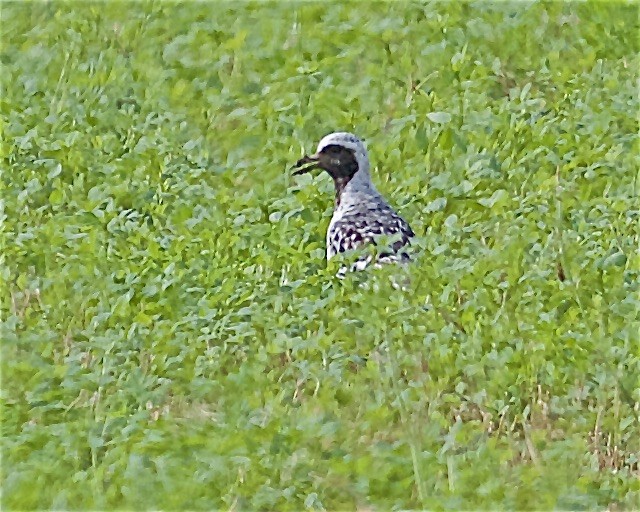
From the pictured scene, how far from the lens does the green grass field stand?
5883 millimetres

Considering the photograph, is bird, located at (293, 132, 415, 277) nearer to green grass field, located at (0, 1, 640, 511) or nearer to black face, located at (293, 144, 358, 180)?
black face, located at (293, 144, 358, 180)

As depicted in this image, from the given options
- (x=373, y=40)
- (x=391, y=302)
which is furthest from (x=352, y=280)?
(x=373, y=40)

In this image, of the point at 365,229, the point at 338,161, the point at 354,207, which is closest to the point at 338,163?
the point at 338,161

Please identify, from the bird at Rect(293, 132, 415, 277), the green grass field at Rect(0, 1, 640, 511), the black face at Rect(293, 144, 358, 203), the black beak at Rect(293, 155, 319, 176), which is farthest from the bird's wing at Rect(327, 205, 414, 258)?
the black beak at Rect(293, 155, 319, 176)

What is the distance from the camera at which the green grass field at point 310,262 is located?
588 centimetres

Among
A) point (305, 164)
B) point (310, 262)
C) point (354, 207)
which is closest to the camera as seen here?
point (310, 262)

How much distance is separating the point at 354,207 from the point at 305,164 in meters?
0.75

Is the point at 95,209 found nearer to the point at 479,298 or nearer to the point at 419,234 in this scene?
the point at 419,234

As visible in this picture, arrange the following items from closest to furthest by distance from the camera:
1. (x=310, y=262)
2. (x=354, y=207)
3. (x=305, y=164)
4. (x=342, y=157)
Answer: (x=310, y=262)
(x=354, y=207)
(x=342, y=157)
(x=305, y=164)

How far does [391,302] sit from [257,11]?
13.5ft

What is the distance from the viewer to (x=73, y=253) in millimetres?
7715

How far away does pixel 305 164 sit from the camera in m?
8.52

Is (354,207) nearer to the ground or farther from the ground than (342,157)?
nearer to the ground

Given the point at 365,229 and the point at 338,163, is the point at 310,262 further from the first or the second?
the point at 338,163
